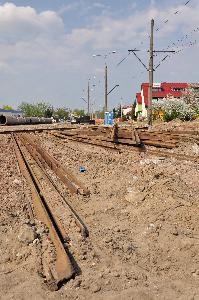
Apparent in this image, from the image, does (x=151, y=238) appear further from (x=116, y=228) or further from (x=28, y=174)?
(x=28, y=174)

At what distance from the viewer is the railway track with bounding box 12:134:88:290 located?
5.63 metres

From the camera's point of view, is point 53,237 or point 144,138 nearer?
point 53,237

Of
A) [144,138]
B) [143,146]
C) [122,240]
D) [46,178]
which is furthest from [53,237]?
[144,138]

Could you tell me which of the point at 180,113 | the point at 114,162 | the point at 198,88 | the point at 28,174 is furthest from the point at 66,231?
the point at 198,88

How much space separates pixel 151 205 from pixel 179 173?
2.95m

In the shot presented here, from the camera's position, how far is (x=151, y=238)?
23.6 feet

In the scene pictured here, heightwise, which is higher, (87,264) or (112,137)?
(112,137)

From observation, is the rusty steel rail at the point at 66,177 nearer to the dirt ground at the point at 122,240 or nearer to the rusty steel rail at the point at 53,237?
the dirt ground at the point at 122,240

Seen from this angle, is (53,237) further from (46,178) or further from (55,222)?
(46,178)

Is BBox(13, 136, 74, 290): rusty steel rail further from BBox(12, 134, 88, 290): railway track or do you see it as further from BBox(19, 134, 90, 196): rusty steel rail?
BBox(19, 134, 90, 196): rusty steel rail

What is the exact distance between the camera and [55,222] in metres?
7.52

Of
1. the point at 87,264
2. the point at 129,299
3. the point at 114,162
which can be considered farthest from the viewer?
the point at 114,162

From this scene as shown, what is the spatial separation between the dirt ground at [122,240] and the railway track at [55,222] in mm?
137

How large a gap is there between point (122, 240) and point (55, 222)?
1.36 m
